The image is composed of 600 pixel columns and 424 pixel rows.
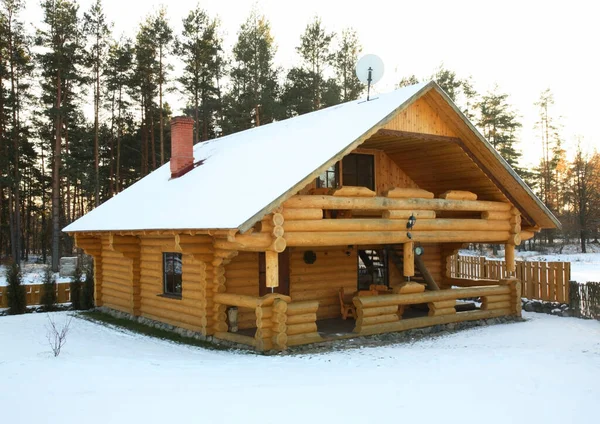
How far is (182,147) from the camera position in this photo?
17.8 metres

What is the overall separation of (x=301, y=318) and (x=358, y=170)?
18.6 ft

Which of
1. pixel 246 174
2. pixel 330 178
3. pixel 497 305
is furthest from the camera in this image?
pixel 497 305

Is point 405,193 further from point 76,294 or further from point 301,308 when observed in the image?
point 76,294

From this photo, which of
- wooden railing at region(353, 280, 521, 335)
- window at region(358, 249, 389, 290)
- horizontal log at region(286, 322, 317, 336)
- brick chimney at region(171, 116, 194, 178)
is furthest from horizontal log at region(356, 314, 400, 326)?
brick chimney at region(171, 116, 194, 178)

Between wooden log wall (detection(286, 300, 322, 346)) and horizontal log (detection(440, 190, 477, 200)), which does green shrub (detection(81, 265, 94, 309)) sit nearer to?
wooden log wall (detection(286, 300, 322, 346))

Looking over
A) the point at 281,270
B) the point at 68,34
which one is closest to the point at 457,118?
the point at 281,270

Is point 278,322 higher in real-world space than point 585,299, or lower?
higher

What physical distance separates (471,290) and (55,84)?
1037 inches

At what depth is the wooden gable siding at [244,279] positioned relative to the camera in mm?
13844

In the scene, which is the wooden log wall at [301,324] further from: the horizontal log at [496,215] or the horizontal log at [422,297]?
the horizontal log at [496,215]

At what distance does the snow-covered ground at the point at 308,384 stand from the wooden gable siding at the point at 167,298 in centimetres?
127

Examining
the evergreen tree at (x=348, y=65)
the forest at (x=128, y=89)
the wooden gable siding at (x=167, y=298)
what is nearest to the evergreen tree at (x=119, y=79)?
the forest at (x=128, y=89)

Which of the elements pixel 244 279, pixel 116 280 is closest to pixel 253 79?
pixel 116 280

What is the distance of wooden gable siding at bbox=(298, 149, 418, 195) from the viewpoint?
16375 mm
